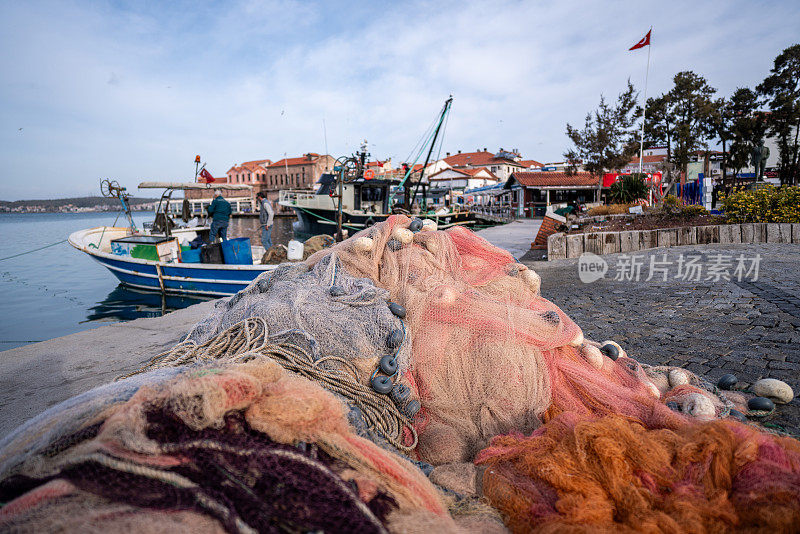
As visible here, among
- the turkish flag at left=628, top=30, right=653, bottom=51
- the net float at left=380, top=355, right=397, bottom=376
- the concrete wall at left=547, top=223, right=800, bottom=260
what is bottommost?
the concrete wall at left=547, top=223, right=800, bottom=260

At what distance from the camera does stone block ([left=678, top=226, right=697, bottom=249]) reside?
1013cm

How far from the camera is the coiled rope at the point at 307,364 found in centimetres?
215

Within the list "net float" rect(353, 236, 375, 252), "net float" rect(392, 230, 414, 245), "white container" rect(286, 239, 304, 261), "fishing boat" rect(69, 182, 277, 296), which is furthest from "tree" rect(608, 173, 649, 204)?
"net float" rect(353, 236, 375, 252)

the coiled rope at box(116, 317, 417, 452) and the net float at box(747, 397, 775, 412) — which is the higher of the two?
the coiled rope at box(116, 317, 417, 452)

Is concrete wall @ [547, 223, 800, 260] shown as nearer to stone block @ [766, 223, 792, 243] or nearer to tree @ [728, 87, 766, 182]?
stone block @ [766, 223, 792, 243]

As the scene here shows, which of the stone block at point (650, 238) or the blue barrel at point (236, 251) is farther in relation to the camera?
the blue barrel at point (236, 251)

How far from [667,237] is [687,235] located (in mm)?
471

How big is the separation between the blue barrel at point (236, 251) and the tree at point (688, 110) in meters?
25.8

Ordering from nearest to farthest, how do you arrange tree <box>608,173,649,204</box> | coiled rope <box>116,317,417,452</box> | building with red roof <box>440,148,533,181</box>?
coiled rope <box>116,317,417,452</box>, tree <box>608,173,649,204</box>, building with red roof <box>440,148,533,181</box>

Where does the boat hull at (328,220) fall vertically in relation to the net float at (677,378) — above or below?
above

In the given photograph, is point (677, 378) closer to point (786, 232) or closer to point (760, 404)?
point (760, 404)

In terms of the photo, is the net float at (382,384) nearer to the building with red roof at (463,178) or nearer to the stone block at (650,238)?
the stone block at (650,238)

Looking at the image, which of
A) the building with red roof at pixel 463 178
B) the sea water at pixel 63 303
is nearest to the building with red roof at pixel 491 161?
the building with red roof at pixel 463 178

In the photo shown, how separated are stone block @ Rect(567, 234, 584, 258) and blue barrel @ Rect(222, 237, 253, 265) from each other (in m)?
8.77
